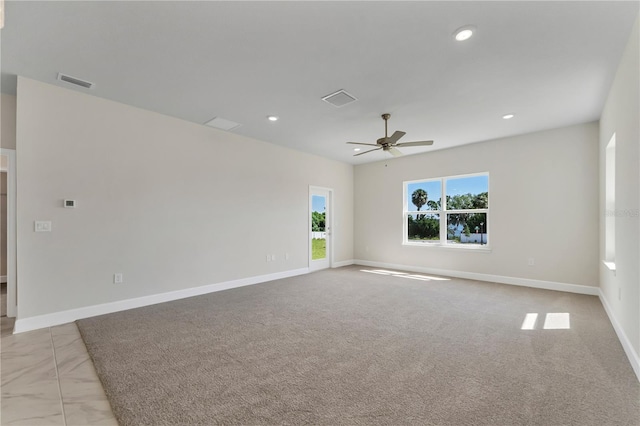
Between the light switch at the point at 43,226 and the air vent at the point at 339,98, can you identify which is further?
the air vent at the point at 339,98

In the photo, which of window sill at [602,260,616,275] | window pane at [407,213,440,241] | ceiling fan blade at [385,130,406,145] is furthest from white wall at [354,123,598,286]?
ceiling fan blade at [385,130,406,145]

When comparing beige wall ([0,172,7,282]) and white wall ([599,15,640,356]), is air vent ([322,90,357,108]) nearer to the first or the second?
white wall ([599,15,640,356])

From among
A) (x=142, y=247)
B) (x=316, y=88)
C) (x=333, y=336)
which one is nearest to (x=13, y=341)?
(x=142, y=247)

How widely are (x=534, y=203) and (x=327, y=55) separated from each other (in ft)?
15.3

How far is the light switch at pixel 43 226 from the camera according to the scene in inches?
134

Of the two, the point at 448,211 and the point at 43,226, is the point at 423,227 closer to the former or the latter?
the point at 448,211

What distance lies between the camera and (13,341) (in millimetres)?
2986

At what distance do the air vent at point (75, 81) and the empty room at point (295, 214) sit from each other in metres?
0.03

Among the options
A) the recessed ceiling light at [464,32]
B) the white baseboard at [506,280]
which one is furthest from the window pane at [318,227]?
the recessed ceiling light at [464,32]

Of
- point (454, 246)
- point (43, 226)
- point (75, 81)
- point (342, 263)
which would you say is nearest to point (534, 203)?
point (454, 246)

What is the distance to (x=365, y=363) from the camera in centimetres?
252

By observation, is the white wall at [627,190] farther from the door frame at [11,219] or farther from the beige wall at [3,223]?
the beige wall at [3,223]

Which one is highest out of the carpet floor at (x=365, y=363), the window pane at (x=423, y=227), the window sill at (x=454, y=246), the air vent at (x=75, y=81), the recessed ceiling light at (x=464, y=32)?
the recessed ceiling light at (x=464, y=32)

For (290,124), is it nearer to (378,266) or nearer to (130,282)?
(130,282)
